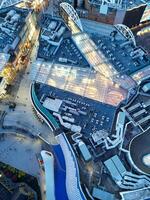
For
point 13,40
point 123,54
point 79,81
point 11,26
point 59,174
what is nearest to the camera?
point 59,174

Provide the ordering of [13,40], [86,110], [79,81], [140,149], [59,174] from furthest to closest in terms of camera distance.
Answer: [13,40], [79,81], [86,110], [140,149], [59,174]

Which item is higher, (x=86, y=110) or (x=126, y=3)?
(x=126, y=3)

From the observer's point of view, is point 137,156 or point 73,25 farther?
point 73,25

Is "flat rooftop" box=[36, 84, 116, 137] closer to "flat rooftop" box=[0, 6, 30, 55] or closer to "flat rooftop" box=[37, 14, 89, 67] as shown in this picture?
"flat rooftop" box=[37, 14, 89, 67]

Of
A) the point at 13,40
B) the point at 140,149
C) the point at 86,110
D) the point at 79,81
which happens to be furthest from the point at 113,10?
the point at 140,149

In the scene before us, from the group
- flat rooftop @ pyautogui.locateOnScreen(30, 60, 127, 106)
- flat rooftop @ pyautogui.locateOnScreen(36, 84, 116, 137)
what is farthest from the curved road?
flat rooftop @ pyautogui.locateOnScreen(30, 60, 127, 106)

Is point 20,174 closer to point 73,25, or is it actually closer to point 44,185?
point 44,185

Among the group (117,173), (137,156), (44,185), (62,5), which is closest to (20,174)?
(44,185)

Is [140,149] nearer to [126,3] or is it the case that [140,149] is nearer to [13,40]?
[13,40]

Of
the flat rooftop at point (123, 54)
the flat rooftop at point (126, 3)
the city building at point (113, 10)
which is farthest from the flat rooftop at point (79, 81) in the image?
the flat rooftop at point (126, 3)

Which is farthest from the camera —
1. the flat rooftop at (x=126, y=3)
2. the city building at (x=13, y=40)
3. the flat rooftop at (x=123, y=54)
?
the flat rooftop at (x=126, y=3)

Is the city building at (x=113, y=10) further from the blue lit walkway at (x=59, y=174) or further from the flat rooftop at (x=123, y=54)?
the blue lit walkway at (x=59, y=174)
